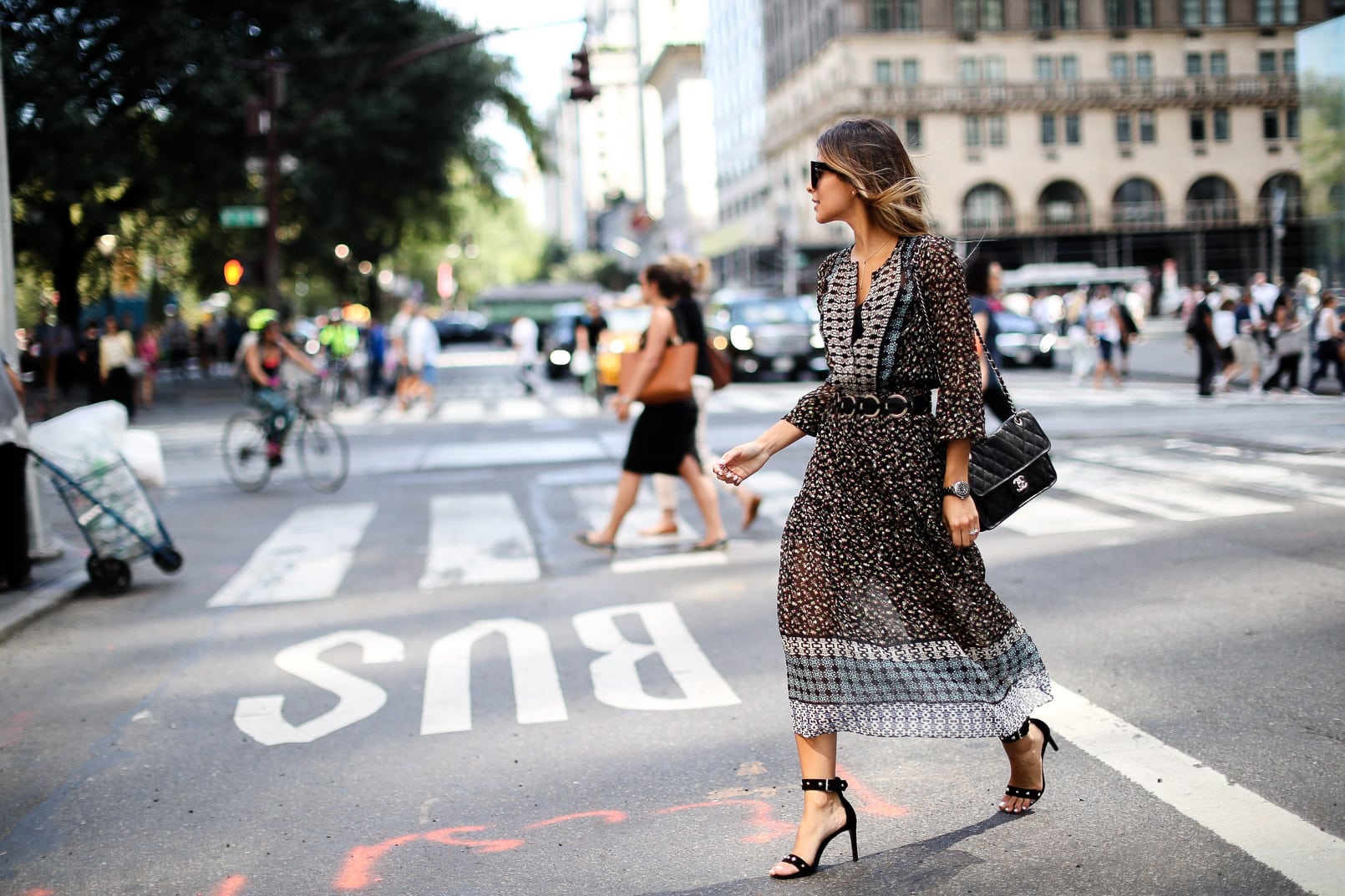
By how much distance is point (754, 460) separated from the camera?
3.89 metres

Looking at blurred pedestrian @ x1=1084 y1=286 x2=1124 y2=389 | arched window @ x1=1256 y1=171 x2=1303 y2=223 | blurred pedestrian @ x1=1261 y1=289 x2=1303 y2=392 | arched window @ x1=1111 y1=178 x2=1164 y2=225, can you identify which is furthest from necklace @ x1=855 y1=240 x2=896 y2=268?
arched window @ x1=1111 y1=178 x2=1164 y2=225

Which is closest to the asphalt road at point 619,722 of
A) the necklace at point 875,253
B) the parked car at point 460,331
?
the necklace at point 875,253

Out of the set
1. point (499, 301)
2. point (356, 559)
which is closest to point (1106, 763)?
point (356, 559)

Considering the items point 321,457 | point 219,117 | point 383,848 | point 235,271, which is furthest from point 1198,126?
point 383,848

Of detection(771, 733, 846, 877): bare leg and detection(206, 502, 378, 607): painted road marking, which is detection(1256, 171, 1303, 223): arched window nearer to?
detection(206, 502, 378, 607): painted road marking

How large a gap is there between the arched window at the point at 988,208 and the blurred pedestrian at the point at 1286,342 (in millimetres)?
46709

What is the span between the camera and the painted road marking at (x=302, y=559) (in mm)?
8344

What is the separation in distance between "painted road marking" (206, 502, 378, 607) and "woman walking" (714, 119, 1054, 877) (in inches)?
201

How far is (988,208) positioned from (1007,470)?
67.3 meters

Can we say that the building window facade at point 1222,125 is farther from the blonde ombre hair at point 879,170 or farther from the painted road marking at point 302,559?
the blonde ombre hair at point 879,170

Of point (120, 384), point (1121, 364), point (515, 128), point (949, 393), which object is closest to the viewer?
point (949, 393)

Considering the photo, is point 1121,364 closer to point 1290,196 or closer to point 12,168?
point 12,168


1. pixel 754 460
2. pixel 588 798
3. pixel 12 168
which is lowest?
pixel 588 798

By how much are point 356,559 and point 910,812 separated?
5994mm
